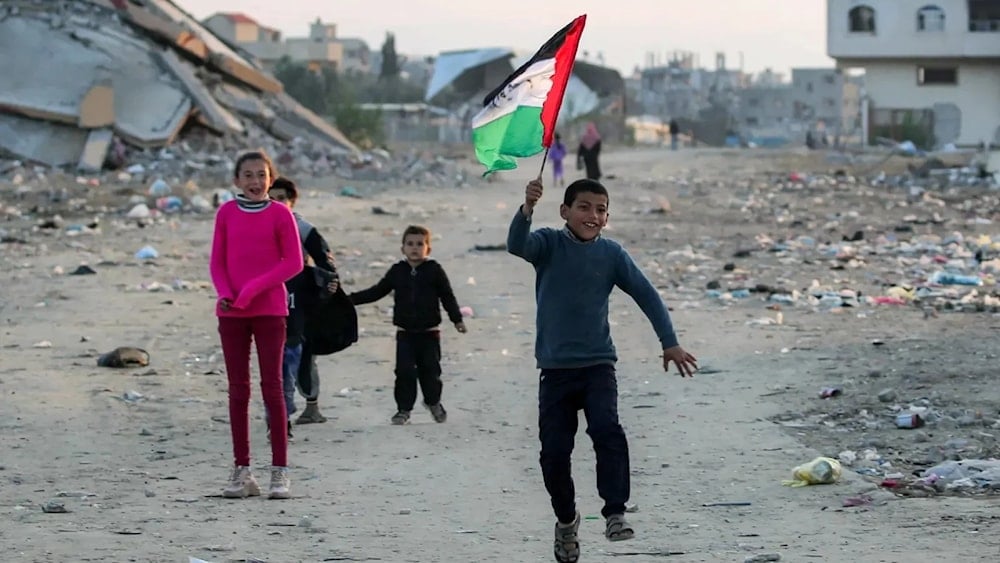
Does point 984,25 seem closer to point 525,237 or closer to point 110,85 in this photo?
point 110,85

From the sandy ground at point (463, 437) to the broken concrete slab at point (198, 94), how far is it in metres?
16.1

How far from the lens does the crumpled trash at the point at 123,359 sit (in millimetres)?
10852

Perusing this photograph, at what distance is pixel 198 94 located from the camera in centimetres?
3312

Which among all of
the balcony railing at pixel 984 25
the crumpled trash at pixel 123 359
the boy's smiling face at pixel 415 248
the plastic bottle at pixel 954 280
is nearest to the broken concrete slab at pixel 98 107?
the plastic bottle at pixel 954 280

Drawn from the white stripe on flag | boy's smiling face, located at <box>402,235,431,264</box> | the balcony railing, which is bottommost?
boy's smiling face, located at <box>402,235,431,264</box>

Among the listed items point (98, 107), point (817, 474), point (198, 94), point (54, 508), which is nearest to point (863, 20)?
point (198, 94)

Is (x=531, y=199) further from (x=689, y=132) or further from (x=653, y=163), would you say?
(x=689, y=132)

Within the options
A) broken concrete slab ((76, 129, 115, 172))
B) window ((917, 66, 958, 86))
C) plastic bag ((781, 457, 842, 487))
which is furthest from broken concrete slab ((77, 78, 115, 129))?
window ((917, 66, 958, 86))

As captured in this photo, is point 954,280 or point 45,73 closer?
point 954,280

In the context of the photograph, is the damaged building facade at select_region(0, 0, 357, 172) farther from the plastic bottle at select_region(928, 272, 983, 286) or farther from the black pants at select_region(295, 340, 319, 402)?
the black pants at select_region(295, 340, 319, 402)

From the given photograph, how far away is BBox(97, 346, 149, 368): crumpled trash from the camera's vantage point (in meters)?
10.9

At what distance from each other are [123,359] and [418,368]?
2622 millimetres

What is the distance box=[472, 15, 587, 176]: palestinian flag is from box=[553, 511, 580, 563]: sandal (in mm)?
1286

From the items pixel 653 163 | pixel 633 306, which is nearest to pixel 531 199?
pixel 633 306
